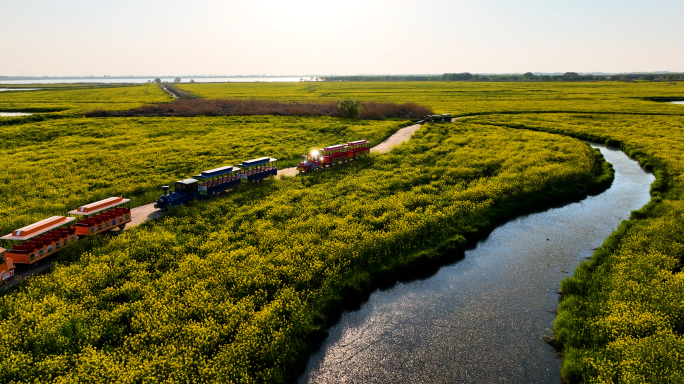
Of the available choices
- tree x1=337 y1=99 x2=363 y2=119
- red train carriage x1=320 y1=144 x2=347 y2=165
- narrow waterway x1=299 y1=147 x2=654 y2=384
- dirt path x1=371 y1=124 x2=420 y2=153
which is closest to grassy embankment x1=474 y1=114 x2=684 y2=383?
narrow waterway x1=299 y1=147 x2=654 y2=384

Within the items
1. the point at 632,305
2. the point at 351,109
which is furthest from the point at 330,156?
the point at 351,109

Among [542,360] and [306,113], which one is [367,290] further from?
[306,113]

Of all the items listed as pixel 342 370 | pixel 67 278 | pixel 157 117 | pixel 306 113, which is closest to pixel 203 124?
pixel 157 117

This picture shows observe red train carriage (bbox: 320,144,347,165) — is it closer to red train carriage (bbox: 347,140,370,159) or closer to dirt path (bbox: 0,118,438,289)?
red train carriage (bbox: 347,140,370,159)

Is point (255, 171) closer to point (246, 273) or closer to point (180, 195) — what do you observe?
point (180, 195)

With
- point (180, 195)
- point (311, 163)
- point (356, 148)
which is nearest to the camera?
point (180, 195)

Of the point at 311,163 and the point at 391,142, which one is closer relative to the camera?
the point at 311,163
